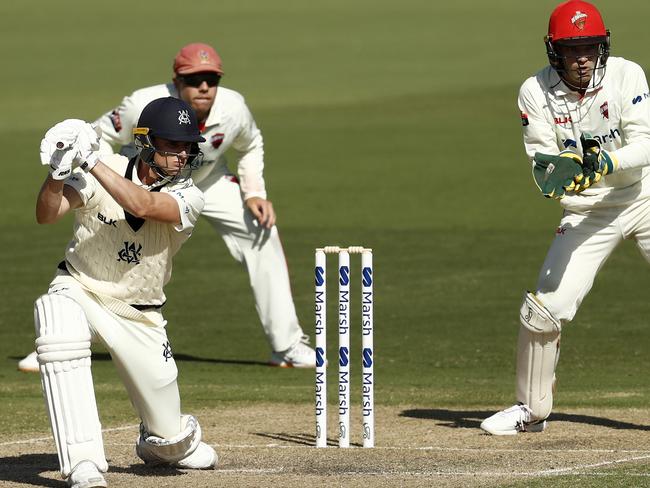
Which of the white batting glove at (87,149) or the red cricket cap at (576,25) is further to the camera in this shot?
the red cricket cap at (576,25)

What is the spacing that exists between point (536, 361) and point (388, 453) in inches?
43.7

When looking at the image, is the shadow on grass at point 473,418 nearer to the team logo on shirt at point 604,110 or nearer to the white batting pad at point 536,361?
the white batting pad at point 536,361

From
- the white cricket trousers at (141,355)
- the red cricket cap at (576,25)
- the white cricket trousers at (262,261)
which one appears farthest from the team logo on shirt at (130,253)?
the white cricket trousers at (262,261)

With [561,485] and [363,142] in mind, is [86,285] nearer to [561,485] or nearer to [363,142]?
[561,485]

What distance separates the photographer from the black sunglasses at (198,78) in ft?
31.8

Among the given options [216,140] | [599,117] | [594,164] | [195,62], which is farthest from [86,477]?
[216,140]

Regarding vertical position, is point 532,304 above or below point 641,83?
below

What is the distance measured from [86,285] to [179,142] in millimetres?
735

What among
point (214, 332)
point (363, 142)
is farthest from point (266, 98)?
point (214, 332)

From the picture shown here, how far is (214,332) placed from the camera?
38.6 ft

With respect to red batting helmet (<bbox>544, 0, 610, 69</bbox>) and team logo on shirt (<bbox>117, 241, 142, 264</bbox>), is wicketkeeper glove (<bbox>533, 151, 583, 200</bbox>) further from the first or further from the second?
team logo on shirt (<bbox>117, 241, 142, 264</bbox>)

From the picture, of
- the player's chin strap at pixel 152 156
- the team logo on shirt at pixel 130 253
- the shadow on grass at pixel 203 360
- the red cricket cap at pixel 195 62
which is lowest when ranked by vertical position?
the shadow on grass at pixel 203 360

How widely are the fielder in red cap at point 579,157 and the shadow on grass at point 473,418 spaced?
337 mm

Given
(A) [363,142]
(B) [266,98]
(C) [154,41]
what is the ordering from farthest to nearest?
(C) [154,41], (B) [266,98], (A) [363,142]
